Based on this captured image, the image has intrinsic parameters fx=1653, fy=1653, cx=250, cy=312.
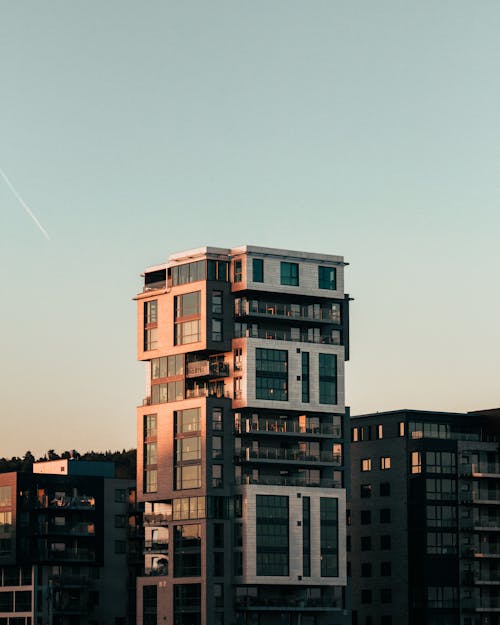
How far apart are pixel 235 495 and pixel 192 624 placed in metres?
15.5

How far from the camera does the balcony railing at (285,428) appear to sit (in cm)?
19300

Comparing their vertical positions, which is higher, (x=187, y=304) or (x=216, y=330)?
(x=187, y=304)

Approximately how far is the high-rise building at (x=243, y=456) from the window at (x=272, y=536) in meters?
0.16

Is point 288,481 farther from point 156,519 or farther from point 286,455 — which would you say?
point 156,519

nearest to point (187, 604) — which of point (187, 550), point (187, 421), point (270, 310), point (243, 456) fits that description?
point (187, 550)

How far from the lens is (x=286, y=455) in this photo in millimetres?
195500

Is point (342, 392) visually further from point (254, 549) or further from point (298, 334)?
point (254, 549)

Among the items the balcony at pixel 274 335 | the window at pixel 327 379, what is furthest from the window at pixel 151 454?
the window at pixel 327 379

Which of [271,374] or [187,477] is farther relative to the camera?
[271,374]

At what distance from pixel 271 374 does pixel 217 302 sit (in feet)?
34.9

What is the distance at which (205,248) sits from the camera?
19688 cm

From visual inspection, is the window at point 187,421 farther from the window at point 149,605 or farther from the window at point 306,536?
the window at point 149,605

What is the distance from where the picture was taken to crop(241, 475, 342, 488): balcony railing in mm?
193062

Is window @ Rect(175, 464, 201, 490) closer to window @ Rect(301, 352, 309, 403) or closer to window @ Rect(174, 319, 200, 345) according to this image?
window @ Rect(174, 319, 200, 345)
